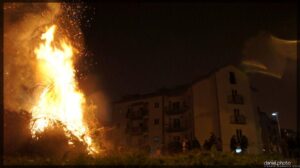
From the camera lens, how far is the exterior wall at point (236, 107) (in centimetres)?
4944

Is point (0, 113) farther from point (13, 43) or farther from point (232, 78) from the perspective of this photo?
point (232, 78)

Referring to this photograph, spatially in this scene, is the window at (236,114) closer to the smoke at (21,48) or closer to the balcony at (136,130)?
the balcony at (136,130)

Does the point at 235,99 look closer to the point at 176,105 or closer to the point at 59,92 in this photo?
the point at 176,105

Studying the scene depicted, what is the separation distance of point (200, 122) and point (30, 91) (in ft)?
119

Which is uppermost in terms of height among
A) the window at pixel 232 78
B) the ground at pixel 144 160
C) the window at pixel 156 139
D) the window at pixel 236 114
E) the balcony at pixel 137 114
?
the window at pixel 232 78

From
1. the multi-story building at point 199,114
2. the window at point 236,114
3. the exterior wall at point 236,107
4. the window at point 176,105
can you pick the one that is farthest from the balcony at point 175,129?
the window at point 236,114

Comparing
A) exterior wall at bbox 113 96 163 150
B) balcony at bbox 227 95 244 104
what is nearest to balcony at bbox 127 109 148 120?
exterior wall at bbox 113 96 163 150

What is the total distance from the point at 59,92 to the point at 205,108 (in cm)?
3517

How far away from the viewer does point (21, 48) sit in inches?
697

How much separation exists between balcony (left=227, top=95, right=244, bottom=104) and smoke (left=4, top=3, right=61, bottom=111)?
121ft

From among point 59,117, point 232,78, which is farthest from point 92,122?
point 232,78

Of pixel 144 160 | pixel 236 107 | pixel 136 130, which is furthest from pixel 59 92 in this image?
pixel 136 130

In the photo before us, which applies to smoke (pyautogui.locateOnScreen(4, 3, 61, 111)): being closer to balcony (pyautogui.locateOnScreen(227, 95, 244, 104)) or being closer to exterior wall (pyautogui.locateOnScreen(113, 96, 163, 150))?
balcony (pyautogui.locateOnScreen(227, 95, 244, 104))

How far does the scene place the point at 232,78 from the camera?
53.3 meters
